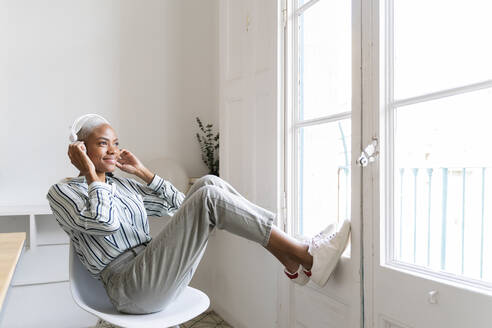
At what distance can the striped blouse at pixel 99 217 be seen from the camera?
1.52 meters

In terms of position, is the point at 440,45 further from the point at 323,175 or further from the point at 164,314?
the point at 164,314


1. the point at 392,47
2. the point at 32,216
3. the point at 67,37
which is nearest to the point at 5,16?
the point at 67,37

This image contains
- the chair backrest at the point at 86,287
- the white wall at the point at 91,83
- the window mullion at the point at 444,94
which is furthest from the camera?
the white wall at the point at 91,83

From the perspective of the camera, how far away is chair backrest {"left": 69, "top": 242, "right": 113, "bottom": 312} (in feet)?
5.27

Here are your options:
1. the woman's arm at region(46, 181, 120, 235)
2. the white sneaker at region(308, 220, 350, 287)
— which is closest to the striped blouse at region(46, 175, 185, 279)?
the woman's arm at region(46, 181, 120, 235)

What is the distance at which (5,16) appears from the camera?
8.29ft

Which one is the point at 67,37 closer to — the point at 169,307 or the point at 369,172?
the point at 169,307

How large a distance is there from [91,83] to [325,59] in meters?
1.56

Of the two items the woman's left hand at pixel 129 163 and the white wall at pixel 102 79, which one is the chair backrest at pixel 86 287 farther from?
the white wall at pixel 102 79

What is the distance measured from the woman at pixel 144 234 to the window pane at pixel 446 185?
280mm

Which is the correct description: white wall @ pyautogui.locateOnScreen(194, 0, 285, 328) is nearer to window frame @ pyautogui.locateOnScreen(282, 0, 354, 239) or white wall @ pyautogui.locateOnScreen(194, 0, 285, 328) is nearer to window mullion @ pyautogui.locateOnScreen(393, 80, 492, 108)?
window frame @ pyautogui.locateOnScreen(282, 0, 354, 239)

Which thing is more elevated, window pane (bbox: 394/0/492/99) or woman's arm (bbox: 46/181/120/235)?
window pane (bbox: 394/0/492/99)

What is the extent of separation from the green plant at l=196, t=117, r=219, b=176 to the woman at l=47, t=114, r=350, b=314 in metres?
1.19

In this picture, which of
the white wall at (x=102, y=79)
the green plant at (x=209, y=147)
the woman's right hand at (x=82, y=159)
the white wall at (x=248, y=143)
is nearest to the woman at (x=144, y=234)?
the woman's right hand at (x=82, y=159)
